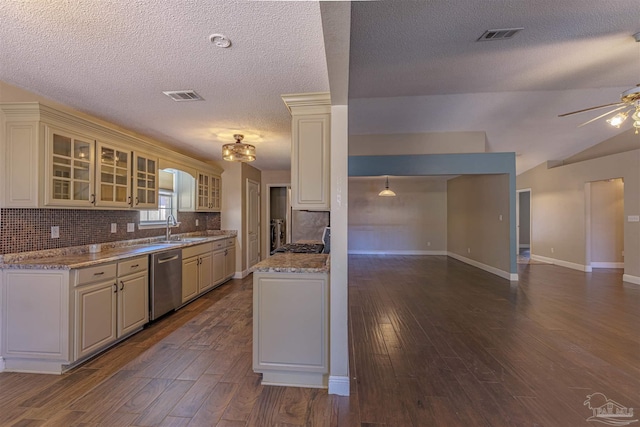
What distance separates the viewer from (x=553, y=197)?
22.9ft

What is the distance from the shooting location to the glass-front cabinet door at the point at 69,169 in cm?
241

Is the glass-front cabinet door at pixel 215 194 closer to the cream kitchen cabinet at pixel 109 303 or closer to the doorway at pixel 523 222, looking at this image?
the cream kitchen cabinet at pixel 109 303

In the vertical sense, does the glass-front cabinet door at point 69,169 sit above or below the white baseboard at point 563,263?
above

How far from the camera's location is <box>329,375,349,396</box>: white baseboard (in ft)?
6.49

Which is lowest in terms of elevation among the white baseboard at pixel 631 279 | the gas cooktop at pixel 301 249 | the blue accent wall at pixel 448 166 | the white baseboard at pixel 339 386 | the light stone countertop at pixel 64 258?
the white baseboard at pixel 339 386

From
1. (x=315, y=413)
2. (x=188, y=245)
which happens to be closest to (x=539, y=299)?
(x=315, y=413)

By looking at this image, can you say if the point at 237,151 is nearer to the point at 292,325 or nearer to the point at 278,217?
the point at 292,325

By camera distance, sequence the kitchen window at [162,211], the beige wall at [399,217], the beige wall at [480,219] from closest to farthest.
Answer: the kitchen window at [162,211], the beige wall at [480,219], the beige wall at [399,217]

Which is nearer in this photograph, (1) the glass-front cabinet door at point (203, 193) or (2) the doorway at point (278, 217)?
(1) the glass-front cabinet door at point (203, 193)

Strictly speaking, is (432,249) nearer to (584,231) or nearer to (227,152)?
(584,231)

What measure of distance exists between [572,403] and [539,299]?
276cm

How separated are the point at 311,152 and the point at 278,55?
73cm

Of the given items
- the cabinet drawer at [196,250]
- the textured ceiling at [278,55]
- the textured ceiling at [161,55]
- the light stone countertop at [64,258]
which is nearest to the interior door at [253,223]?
the cabinet drawer at [196,250]

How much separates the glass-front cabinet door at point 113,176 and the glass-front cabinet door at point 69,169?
0.09 m
